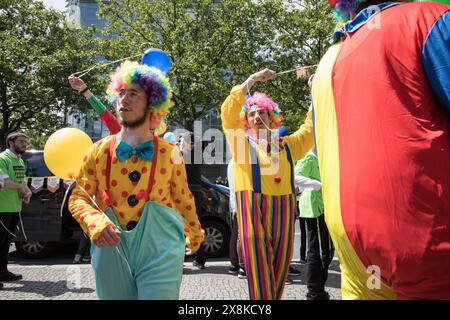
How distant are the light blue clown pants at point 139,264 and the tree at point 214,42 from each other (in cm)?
1664

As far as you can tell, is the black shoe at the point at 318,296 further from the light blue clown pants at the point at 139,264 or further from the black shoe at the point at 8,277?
the black shoe at the point at 8,277

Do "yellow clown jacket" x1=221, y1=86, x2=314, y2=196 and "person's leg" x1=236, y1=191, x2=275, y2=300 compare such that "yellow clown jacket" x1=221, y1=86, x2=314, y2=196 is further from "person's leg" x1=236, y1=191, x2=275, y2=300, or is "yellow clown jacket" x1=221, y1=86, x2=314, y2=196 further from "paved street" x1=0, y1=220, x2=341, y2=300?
"paved street" x1=0, y1=220, x2=341, y2=300

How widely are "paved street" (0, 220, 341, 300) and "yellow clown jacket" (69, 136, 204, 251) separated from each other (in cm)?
258

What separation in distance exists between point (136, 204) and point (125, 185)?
128 millimetres

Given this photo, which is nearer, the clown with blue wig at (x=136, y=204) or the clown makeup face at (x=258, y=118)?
the clown with blue wig at (x=136, y=204)

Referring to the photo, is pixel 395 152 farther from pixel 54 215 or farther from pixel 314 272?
pixel 54 215

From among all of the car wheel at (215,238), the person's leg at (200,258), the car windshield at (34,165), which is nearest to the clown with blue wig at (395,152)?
the person's leg at (200,258)

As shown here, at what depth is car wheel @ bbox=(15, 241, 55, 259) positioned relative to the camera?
8.12m

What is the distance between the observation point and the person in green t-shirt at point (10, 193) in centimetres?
620

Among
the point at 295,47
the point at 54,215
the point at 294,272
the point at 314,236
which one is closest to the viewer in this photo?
the point at 314,236

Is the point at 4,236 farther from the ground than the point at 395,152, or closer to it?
closer to it

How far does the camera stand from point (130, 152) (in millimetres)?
2766

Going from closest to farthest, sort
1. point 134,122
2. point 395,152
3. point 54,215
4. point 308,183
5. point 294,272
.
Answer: point 395,152, point 134,122, point 308,183, point 294,272, point 54,215

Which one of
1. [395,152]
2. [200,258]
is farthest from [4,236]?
[395,152]
